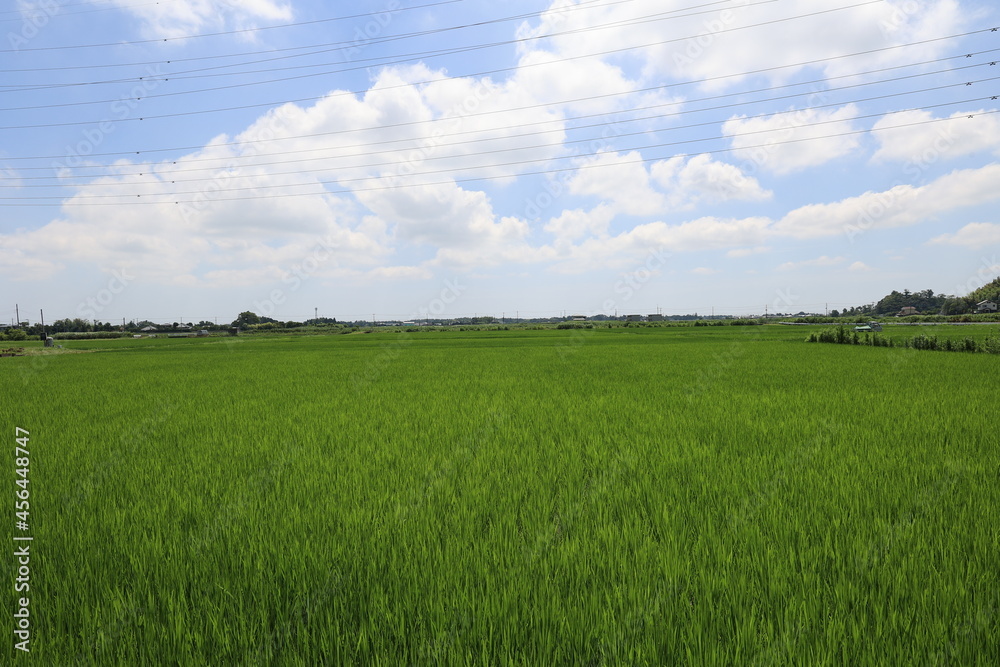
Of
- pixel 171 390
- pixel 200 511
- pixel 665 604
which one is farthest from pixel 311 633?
pixel 171 390

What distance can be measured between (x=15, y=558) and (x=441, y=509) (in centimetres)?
300

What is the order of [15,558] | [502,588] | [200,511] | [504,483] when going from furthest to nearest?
[504,483], [200,511], [15,558], [502,588]

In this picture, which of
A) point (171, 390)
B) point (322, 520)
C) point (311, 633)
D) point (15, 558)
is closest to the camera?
point (311, 633)

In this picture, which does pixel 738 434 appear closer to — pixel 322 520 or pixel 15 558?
pixel 322 520

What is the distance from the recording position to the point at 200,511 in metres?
3.86

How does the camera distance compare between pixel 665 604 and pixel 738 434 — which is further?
pixel 738 434

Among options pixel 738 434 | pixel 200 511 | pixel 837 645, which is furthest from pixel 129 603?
pixel 738 434

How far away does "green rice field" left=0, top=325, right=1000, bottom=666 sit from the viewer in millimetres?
2203

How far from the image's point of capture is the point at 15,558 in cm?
312

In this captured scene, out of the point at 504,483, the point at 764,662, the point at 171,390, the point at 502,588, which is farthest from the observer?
the point at 171,390

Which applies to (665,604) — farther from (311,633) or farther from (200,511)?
(200,511)

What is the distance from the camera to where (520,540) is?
323 cm

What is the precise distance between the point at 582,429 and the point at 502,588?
424 cm

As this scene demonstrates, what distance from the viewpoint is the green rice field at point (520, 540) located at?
2.20 m
